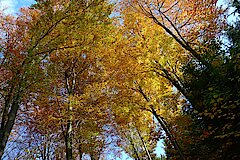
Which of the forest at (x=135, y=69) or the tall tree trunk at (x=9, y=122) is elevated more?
the forest at (x=135, y=69)

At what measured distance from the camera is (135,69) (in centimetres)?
742

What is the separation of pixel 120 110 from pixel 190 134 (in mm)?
3444

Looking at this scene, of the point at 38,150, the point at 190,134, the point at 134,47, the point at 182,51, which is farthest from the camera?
the point at 38,150

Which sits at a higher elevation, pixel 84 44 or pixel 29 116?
pixel 29 116

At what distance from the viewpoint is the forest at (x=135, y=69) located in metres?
4.71

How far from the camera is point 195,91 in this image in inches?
297

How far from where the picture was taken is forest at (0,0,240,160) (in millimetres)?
4715

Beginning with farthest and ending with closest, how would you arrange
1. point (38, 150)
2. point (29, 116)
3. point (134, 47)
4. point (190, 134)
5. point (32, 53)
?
1. point (38, 150)
2. point (29, 116)
3. point (190, 134)
4. point (134, 47)
5. point (32, 53)

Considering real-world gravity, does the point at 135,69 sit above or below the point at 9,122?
above

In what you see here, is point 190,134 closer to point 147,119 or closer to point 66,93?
point 147,119

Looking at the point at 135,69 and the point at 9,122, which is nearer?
the point at 9,122

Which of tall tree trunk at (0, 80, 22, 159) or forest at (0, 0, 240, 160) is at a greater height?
forest at (0, 0, 240, 160)

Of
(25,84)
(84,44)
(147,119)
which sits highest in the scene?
(147,119)

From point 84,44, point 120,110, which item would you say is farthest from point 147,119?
point 84,44
